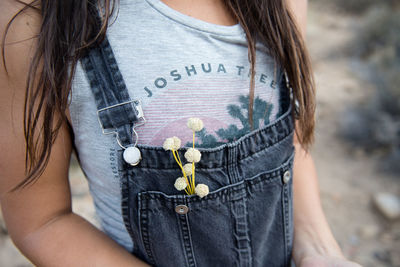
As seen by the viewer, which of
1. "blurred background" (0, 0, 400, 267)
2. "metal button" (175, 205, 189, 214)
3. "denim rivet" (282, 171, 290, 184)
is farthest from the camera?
"blurred background" (0, 0, 400, 267)

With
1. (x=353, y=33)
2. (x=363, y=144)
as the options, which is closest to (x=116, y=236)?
(x=363, y=144)

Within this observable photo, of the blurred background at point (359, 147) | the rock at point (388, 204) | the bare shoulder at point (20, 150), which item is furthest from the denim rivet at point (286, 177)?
the rock at point (388, 204)

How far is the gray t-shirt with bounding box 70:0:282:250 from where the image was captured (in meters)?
0.69

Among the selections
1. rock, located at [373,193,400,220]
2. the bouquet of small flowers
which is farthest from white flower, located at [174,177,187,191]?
rock, located at [373,193,400,220]

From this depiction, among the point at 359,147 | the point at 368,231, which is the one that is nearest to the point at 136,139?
the point at 368,231

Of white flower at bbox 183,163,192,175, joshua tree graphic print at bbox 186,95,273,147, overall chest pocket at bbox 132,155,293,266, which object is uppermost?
joshua tree graphic print at bbox 186,95,273,147

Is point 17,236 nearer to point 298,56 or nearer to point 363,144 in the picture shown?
point 298,56

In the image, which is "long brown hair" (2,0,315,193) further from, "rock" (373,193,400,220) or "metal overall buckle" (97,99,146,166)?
"rock" (373,193,400,220)

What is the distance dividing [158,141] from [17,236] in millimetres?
381

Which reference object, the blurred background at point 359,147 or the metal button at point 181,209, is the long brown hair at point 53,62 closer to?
the metal button at point 181,209

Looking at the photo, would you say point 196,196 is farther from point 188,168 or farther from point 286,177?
point 286,177

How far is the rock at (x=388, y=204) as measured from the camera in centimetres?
256

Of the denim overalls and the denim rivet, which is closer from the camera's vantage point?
the denim overalls

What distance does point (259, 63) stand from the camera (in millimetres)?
811
